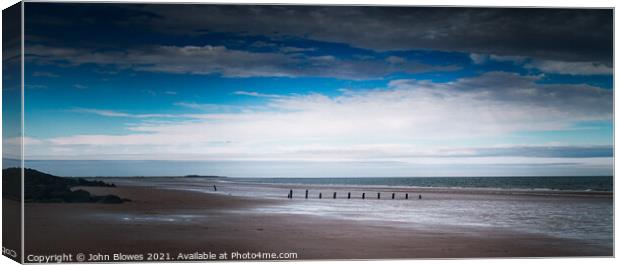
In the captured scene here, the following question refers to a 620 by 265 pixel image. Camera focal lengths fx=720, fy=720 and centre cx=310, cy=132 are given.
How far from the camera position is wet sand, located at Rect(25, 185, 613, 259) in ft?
35.3

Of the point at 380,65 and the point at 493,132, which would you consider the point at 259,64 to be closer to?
the point at 380,65

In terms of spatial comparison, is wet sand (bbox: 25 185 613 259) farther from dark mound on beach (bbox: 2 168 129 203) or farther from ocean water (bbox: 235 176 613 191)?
ocean water (bbox: 235 176 613 191)

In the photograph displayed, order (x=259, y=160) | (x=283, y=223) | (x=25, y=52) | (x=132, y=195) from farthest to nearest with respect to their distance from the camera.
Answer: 1. (x=132, y=195)
2. (x=283, y=223)
3. (x=259, y=160)
4. (x=25, y=52)

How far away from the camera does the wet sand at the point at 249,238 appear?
1076 cm

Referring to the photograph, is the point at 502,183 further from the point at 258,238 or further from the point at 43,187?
the point at 43,187

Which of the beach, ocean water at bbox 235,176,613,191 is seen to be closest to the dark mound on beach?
the beach

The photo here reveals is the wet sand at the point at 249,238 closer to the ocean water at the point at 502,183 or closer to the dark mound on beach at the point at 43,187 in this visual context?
the dark mound on beach at the point at 43,187

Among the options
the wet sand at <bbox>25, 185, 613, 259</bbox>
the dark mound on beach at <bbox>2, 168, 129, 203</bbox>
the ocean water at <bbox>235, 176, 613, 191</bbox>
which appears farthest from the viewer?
the ocean water at <bbox>235, 176, 613, 191</bbox>

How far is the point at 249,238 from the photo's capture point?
11281mm

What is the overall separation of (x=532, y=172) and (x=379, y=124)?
295cm

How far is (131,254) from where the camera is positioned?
35.0ft

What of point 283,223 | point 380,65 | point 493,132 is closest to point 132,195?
point 283,223

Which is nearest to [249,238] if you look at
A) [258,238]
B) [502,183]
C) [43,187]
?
[258,238]

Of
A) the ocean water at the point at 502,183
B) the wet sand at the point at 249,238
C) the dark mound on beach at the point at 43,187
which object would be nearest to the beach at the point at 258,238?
the wet sand at the point at 249,238
